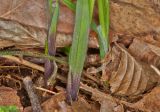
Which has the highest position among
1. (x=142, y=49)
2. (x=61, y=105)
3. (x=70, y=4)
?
(x=70, y=4)

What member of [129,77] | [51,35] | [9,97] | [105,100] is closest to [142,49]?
[129,77]

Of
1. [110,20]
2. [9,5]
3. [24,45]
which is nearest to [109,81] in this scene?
[110,20]

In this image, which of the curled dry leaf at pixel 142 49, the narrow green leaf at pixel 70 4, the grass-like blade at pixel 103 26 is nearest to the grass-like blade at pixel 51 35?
the narrow green leaf at pixel 70 4

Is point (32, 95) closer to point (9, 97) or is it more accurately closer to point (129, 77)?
point (9, 97)

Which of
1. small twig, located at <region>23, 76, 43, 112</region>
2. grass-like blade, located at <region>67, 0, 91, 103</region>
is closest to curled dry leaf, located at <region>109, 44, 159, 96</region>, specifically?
grass-like blade, located at <region>67, 0, 91, 103</region>

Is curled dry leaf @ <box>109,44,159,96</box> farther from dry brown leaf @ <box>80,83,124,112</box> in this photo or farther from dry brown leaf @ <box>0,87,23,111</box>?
dry brown leaf @ <box>0,87,23,111</box>

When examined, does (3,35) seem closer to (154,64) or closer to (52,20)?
(52,20)
